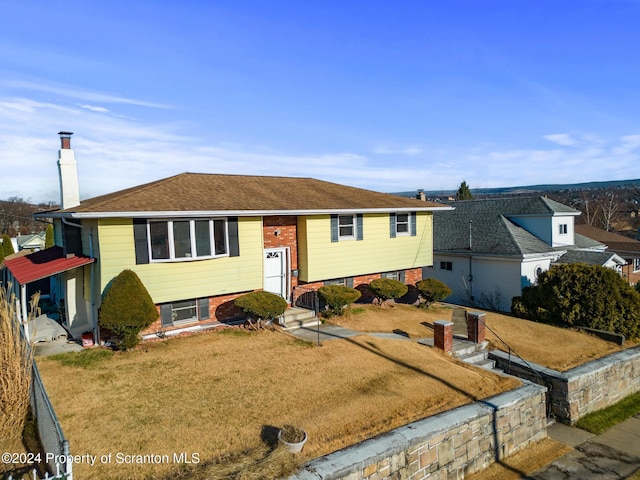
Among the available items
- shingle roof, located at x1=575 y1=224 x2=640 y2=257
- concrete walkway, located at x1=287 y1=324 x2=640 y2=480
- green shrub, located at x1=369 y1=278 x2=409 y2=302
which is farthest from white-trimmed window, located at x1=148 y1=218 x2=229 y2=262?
shingle roof, located at x1=575 y1=224 x2=640 y2=257

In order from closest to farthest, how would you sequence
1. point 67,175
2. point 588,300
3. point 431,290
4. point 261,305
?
point 261,305 → point 67,175 → point 588,300 → point 431,290

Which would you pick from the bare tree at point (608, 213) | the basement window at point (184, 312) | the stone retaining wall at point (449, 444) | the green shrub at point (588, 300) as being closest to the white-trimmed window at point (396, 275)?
the green shrub at point (588, 300)

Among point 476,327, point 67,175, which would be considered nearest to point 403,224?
point 476,327

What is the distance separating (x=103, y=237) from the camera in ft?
38.0

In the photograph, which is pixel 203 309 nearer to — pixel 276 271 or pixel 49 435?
pixel 276 271

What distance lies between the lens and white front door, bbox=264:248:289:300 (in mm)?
15398

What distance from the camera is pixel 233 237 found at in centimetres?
1376

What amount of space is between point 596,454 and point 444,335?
423cm

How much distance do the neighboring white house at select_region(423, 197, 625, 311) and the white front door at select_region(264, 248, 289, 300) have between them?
1213 centimetres

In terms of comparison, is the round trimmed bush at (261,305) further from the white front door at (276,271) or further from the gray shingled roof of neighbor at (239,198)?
the gray shingled roof of neighbor at (239,198)

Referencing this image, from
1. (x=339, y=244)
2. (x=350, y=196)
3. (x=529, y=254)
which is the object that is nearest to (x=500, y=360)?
(x=339, y=244)

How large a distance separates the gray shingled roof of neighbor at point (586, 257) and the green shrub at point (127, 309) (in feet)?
68.4

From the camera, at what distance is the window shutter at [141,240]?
12008mm

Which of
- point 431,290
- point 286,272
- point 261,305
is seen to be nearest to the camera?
point 261,305
